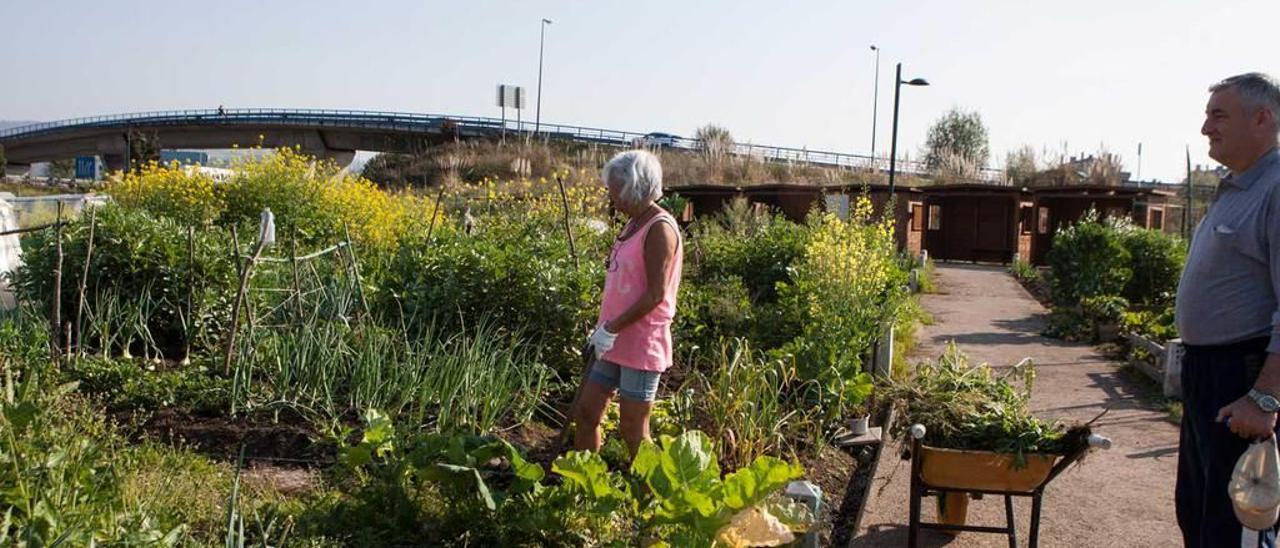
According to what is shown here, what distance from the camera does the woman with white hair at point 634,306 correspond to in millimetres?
3971

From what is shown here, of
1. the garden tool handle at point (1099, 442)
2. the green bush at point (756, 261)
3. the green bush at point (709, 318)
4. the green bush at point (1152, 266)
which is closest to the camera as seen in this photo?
the garden tool handle at point (1099, 442)

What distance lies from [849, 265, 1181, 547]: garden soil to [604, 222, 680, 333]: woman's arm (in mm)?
1536

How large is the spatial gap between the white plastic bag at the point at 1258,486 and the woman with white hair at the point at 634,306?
195 cm

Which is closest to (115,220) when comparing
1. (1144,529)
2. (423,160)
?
(1144,529)

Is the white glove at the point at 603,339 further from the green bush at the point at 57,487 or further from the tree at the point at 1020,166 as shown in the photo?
the tree at the point at 1020,166

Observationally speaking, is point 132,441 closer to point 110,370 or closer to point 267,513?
point 110,370

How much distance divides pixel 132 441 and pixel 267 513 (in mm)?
1492

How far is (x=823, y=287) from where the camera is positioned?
23.0ft

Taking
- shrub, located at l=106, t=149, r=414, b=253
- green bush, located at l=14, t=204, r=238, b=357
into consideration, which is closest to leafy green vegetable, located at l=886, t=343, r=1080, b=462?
green bush, located at l=14, t=204, r=238, b=357

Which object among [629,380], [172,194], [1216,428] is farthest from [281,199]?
[1216,428]

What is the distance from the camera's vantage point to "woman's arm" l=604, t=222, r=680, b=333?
3.95 m

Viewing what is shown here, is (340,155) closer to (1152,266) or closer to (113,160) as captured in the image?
(113,160)

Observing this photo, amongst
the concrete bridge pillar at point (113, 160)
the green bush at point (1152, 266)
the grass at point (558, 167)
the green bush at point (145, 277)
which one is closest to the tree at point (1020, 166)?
the grass at point (558, 167)

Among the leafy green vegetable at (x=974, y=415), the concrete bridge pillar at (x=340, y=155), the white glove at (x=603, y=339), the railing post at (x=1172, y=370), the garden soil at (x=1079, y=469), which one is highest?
the concrete bridge pillar at (x=340, y=155)
